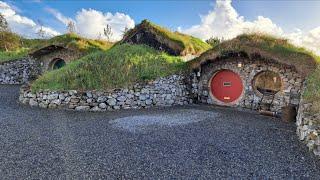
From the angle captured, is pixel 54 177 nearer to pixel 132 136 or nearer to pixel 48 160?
pixel 48 160

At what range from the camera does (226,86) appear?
13.6 m

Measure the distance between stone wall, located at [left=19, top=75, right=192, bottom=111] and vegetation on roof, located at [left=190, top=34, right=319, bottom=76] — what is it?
2413mm

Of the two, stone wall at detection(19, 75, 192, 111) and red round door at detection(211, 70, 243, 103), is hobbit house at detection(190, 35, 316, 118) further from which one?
stone wall at detection(19, 75, 192, 111)

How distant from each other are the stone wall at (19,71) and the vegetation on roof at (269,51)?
52.1 ft

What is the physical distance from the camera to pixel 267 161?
5.86 m

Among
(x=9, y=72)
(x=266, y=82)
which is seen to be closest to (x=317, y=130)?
(x=266, y=82)

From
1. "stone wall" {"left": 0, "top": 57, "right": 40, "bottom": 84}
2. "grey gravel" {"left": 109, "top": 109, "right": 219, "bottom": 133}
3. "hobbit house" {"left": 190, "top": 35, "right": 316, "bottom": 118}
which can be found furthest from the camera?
"stone wall" {"left": 0, "top": 57, "right": 40, "bottom": 84}

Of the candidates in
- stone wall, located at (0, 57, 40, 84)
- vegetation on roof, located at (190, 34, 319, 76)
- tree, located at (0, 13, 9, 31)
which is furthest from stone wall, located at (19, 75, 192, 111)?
tree, located at (0, 13, 9, 31)

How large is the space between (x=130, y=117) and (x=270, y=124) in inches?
217

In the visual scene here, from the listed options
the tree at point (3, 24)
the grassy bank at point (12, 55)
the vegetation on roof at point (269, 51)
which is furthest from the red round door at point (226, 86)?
the tree at point (3, 24)

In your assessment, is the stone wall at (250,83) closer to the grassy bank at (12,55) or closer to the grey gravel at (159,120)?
the grey gravel at (159,120)

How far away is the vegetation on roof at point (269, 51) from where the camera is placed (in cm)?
1076

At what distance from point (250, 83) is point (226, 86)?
1.35m

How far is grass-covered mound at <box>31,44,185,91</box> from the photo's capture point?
12.4m
